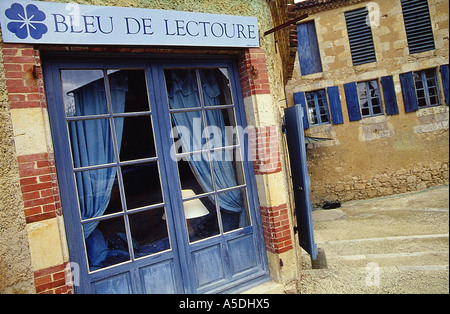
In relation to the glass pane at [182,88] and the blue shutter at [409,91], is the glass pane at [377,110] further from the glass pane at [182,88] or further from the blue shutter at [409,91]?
the glass pane at [182,88]

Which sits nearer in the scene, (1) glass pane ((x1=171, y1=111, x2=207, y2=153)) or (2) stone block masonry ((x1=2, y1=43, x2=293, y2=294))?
(2) stone block masonry ((x1=2, y1=43, x2=293, y2=294))

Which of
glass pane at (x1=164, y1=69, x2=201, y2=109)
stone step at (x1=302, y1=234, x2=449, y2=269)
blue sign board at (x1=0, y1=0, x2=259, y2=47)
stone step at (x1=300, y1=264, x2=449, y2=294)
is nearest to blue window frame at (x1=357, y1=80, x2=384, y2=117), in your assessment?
stone step at (x1=302, y1=234, x2=449, y2=269)

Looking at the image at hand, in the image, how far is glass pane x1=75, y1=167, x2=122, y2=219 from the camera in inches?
104

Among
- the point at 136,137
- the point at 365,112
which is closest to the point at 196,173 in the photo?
the point at 136,137

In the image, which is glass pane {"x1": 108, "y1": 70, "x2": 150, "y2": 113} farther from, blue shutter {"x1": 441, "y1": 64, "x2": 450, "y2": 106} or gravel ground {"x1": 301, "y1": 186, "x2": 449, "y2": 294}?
blue shutter {"x1": 441, "y1": 64, "x2": 450, "y2": 106}

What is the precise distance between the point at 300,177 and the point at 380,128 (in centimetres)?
714

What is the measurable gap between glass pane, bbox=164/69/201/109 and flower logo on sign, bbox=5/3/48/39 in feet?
4.06

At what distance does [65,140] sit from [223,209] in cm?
189

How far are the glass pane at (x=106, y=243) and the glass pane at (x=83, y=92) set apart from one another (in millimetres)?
1173

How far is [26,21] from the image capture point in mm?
2307

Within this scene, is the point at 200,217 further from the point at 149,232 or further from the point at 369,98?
the point at 369,98

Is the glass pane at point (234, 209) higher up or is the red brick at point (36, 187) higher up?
the red brick at point (36, 187)

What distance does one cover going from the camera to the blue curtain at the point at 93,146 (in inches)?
105

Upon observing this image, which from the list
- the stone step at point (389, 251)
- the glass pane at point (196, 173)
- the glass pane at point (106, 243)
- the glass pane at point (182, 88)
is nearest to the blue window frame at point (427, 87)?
the stone step at point (389, 251)
